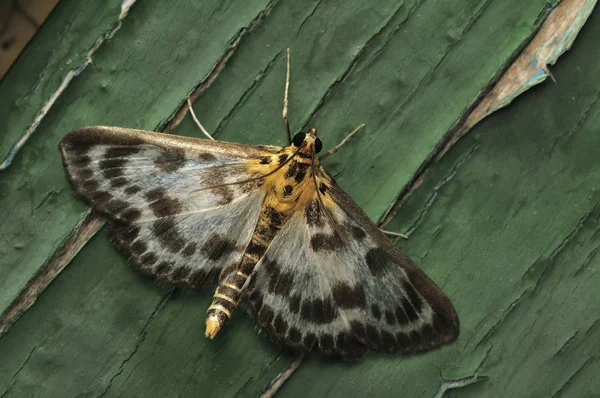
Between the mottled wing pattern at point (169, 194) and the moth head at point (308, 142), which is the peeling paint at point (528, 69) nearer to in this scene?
the moth head at point (308, 142)

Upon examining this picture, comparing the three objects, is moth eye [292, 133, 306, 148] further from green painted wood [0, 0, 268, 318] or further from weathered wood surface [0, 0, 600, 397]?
green painted wood [0, 0, 268, 318]

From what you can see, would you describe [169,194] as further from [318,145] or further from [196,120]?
[318,145]

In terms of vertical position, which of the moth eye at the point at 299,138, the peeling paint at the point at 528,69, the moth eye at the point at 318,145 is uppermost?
the peeling paint at the point at 528,69

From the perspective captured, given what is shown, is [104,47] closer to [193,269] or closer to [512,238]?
[193,269]

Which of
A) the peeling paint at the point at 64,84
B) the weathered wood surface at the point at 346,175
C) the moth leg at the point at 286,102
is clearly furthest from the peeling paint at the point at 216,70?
the peeling paint at the point at 64,84

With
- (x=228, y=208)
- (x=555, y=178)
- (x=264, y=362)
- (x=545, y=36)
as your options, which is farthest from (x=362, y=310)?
(x=545, y=36)
